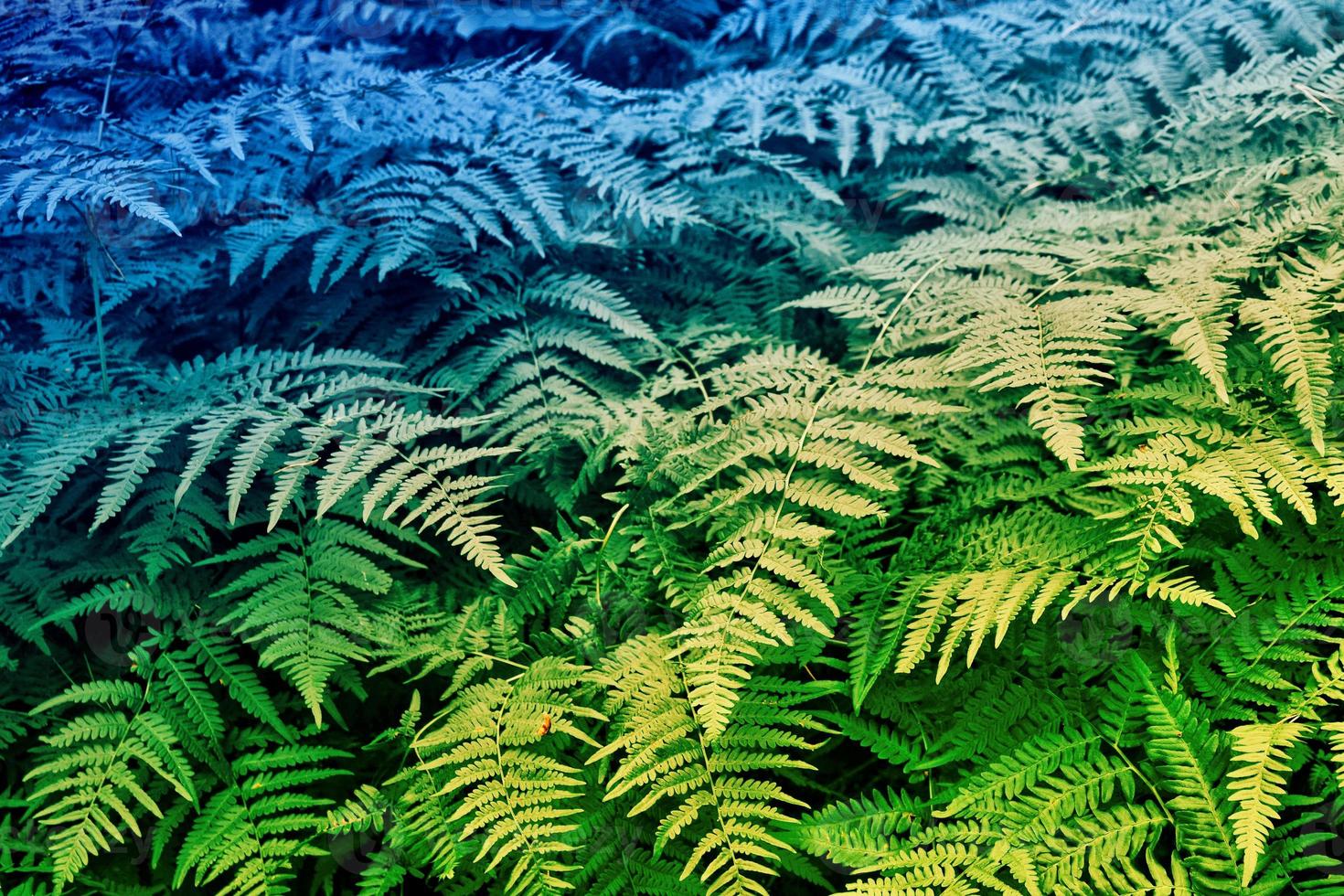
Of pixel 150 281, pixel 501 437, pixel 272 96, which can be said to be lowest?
pixel 501 437

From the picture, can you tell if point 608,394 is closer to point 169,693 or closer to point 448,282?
point 448,282

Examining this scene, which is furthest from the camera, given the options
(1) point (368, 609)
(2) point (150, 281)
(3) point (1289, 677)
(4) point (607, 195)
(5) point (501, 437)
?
(4) point (607, 195)

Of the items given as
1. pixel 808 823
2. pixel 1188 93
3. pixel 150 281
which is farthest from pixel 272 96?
pixel 1188 93

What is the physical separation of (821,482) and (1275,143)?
1376 millimetres

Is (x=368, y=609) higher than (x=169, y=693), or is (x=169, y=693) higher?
(x=368, y=609)

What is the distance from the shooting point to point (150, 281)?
6.60 feet

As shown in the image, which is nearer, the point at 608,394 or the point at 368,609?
the point at 368,609

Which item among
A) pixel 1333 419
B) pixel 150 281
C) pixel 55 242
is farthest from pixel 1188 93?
pixel 55 242

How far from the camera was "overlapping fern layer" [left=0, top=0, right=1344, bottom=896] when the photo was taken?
129 cm

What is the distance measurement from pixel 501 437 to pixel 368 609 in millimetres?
458

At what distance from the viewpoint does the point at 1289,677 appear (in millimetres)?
1317

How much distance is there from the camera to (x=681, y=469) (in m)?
1.59

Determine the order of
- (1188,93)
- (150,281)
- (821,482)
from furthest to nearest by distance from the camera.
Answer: (1188,93) → (150,281) → (821,482)

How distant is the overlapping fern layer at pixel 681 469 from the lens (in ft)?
4.23
